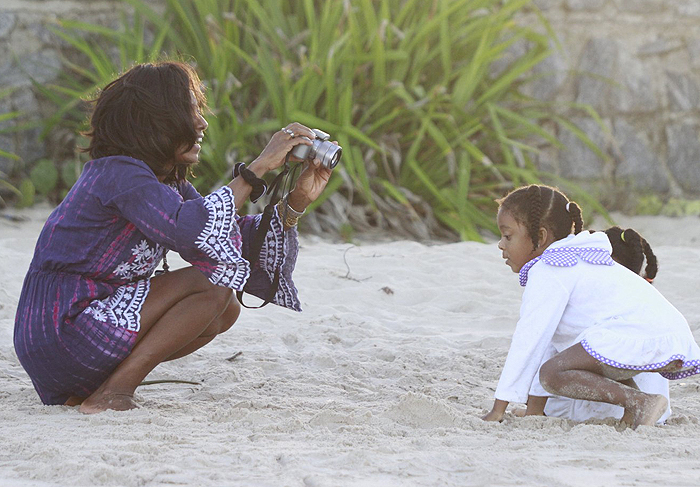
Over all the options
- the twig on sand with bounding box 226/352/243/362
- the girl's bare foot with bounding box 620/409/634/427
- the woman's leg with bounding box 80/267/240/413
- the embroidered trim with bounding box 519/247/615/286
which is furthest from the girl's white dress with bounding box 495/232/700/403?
the twig on sand with bounding box 226/352/243/362

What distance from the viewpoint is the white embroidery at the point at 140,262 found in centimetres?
235

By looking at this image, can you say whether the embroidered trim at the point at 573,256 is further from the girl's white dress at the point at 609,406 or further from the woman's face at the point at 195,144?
the woman's face at the point at 195,144

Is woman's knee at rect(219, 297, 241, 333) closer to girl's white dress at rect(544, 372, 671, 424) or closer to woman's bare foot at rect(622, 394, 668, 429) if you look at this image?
girl's white dress at rect(544, 372, 671, 424)

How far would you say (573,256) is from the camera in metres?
2.13

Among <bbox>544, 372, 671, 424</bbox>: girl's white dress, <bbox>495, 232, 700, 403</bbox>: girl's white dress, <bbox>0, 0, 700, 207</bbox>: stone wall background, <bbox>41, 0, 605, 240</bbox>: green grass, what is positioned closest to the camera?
<bbox>495, 232, 700, 403</bbox>: girl's white dress

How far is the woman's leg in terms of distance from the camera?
2.30 meters

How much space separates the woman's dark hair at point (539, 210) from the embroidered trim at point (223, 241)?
2.29ft

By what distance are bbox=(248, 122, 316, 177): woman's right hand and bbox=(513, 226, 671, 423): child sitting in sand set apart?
0.88 m

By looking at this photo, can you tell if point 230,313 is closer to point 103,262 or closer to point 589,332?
point 103,262

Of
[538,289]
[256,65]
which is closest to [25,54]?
[256,65]

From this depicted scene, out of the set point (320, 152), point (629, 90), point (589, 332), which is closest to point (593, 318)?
point (589, 332)

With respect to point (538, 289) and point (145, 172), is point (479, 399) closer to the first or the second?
point (538, 289)

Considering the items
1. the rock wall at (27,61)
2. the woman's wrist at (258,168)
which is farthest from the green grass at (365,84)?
the woman's wrist at (258,168)

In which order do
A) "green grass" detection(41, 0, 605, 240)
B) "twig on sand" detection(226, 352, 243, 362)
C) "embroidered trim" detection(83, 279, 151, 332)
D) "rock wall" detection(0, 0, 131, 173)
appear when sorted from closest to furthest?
1. "embroidered trim" detection(83, 279, 151, 332)
2. "twig on sand" detection(226, 352, 243, 362)
3. "green grass" detection(41, 0, 605, 240)
4. "rock wall" detection(0, 0, 131, 173)
